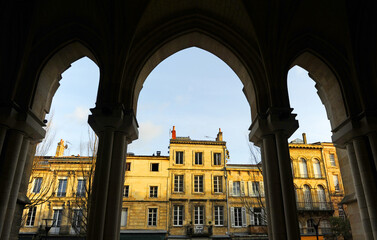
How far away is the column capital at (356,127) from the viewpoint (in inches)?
201

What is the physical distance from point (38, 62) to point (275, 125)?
4.66m

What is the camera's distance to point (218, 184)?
2036cm

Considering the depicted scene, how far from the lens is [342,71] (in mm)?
5848

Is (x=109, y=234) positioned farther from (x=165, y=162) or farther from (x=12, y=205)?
(x=165, y=162)

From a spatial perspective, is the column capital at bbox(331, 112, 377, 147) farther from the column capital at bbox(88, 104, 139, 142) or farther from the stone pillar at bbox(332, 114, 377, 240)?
the column capital at bbox(88, 104, 139, 142)

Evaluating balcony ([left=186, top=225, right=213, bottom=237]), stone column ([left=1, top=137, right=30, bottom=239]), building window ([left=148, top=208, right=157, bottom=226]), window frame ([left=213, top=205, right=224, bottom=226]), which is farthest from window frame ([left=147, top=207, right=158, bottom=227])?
stone column ([left=1, top=137, right=30, bottom=239])

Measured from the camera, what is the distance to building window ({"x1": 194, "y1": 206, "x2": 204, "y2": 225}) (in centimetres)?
1933

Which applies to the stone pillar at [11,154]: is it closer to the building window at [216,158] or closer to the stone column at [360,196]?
the stone column at [360,196]

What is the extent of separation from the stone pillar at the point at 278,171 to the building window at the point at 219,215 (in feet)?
49.9

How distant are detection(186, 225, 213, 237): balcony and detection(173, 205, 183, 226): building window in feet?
2.47

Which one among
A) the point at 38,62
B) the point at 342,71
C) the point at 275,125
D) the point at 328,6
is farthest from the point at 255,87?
the point at 38,62

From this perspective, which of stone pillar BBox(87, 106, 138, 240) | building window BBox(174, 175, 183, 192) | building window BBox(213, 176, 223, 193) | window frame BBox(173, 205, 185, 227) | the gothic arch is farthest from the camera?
building window BBox(213, 176, 223, 193)

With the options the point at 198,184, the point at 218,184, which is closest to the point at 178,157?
the point at 198,184

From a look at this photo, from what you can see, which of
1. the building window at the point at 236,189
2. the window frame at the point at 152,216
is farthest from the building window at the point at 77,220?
the building window at the point at 236,189
